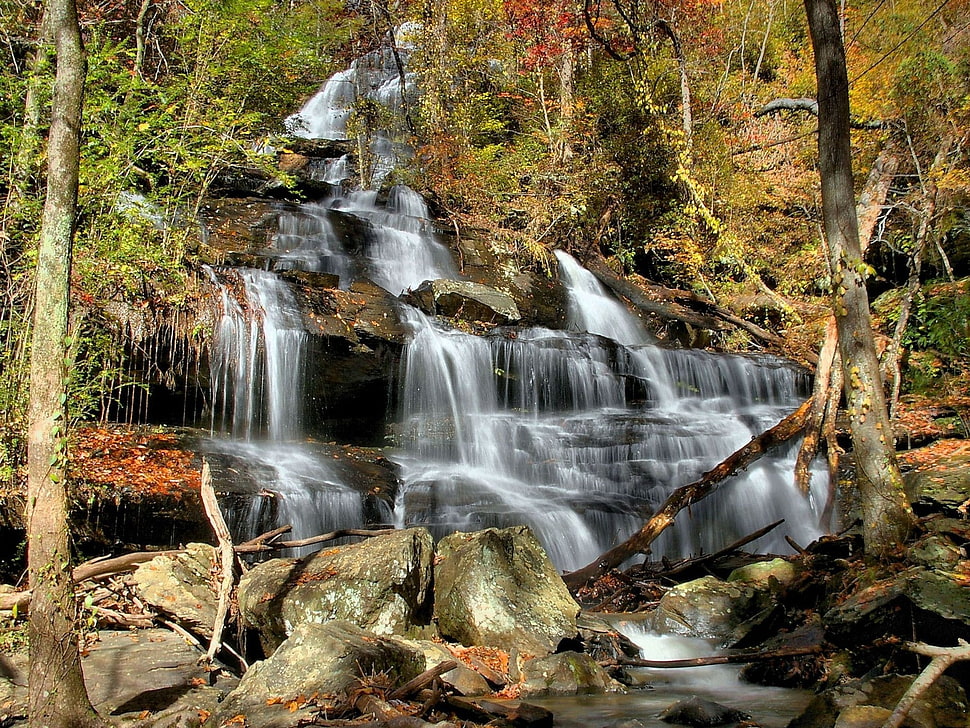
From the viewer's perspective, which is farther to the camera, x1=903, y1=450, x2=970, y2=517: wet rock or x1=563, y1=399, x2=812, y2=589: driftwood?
x1=563, y1=399, x2=812, y2=589: driftwood

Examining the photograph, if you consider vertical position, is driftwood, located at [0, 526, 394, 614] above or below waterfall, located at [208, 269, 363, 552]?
below

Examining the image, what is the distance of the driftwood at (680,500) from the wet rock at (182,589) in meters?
3.79

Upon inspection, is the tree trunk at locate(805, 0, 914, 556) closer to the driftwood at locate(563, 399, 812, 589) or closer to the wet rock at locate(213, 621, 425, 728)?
the driftwood at locate(563, 399, 812, 589)

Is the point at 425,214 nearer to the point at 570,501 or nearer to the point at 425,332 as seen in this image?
the point at 425,332

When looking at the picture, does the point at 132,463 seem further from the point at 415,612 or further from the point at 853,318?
the point at 853,318

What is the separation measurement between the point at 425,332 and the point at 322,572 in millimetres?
7598

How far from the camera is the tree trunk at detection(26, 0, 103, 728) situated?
123 inches

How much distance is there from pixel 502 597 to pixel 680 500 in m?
3.73

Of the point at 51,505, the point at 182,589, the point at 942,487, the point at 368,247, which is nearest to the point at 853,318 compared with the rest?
the point at 942,487

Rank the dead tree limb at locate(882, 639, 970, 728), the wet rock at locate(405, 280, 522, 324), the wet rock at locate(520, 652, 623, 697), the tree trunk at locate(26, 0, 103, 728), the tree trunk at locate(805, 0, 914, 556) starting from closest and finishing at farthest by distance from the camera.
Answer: the dead tree limb at locate(882, 639, 970, 728) < the tree trunk at locate(26, 0, 103, 728) < the wet rock at locate(520, 652, 623, 697) < the tree trunk at locate(805, 0, 914, 556) < the wet rock at locate(405, 280, 522, 324)

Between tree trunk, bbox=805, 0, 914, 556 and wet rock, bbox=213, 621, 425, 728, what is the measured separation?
377 cm

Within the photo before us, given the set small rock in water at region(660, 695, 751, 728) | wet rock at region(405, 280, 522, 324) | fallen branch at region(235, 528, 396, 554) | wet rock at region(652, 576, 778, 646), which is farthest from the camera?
wet rock at region(405, 280, 522, 324)

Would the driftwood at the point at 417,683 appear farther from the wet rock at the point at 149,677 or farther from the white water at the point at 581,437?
the white water at the point at 581,437

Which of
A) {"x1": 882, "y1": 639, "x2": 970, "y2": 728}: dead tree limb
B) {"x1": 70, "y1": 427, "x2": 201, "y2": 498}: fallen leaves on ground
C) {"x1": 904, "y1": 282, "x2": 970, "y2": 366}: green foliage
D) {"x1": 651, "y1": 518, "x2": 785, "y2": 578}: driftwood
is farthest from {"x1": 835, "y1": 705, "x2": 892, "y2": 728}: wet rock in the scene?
{"x1": 904, "y1": 282, "x2": 970, "y2": 366}: green foliage
